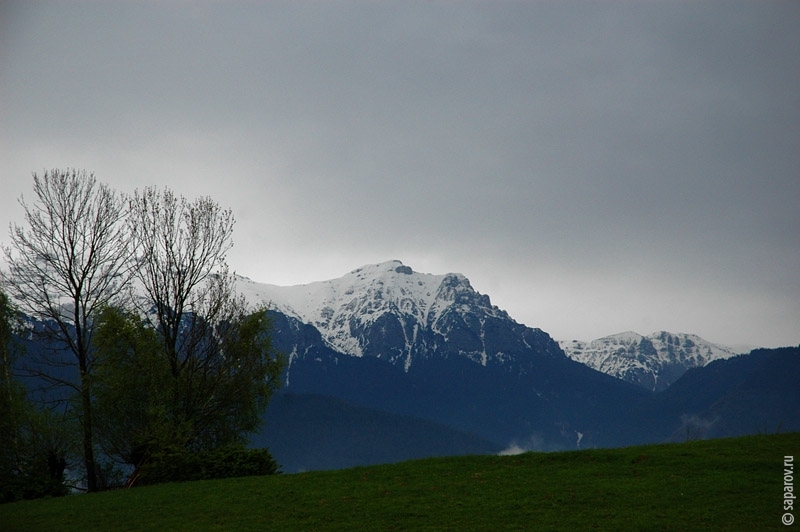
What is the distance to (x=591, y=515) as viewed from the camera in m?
23.5

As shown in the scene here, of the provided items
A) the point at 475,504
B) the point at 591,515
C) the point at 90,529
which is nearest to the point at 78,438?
the point at 90,529

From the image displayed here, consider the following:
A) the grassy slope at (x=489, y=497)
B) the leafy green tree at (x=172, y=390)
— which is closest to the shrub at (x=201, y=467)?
the leafy green tree at (x=172, y=390)

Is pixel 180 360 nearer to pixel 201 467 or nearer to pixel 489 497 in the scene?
pixel 201 467

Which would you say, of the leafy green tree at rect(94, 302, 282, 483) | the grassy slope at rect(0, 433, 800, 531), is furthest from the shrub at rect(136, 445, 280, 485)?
the grassy slope at rect(0, 433, 800, 531)

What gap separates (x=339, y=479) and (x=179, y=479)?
34.5 ft

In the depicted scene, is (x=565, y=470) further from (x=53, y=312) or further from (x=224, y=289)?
(x=53, y=312)

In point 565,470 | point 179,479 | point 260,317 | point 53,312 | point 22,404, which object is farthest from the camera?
point 260,317

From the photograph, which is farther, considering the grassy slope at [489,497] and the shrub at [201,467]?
Result: the shrub at [201,467]

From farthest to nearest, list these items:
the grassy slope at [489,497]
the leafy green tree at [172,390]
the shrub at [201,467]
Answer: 1. the leafy green tree at [172,390]
2. the shrub at [201,467]
3. the grassy slope at [489,497]

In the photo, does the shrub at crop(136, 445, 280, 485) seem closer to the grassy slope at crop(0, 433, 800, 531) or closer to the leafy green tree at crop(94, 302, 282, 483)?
the leafy green tree at crop(94, 302, 282, 483)

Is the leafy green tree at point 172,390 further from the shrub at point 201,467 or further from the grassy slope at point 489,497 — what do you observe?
the grassy slope at point 489,497

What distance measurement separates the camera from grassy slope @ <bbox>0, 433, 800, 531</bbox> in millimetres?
23359

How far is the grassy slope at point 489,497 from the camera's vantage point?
23.4 meters

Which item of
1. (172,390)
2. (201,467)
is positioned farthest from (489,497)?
(172,390)
